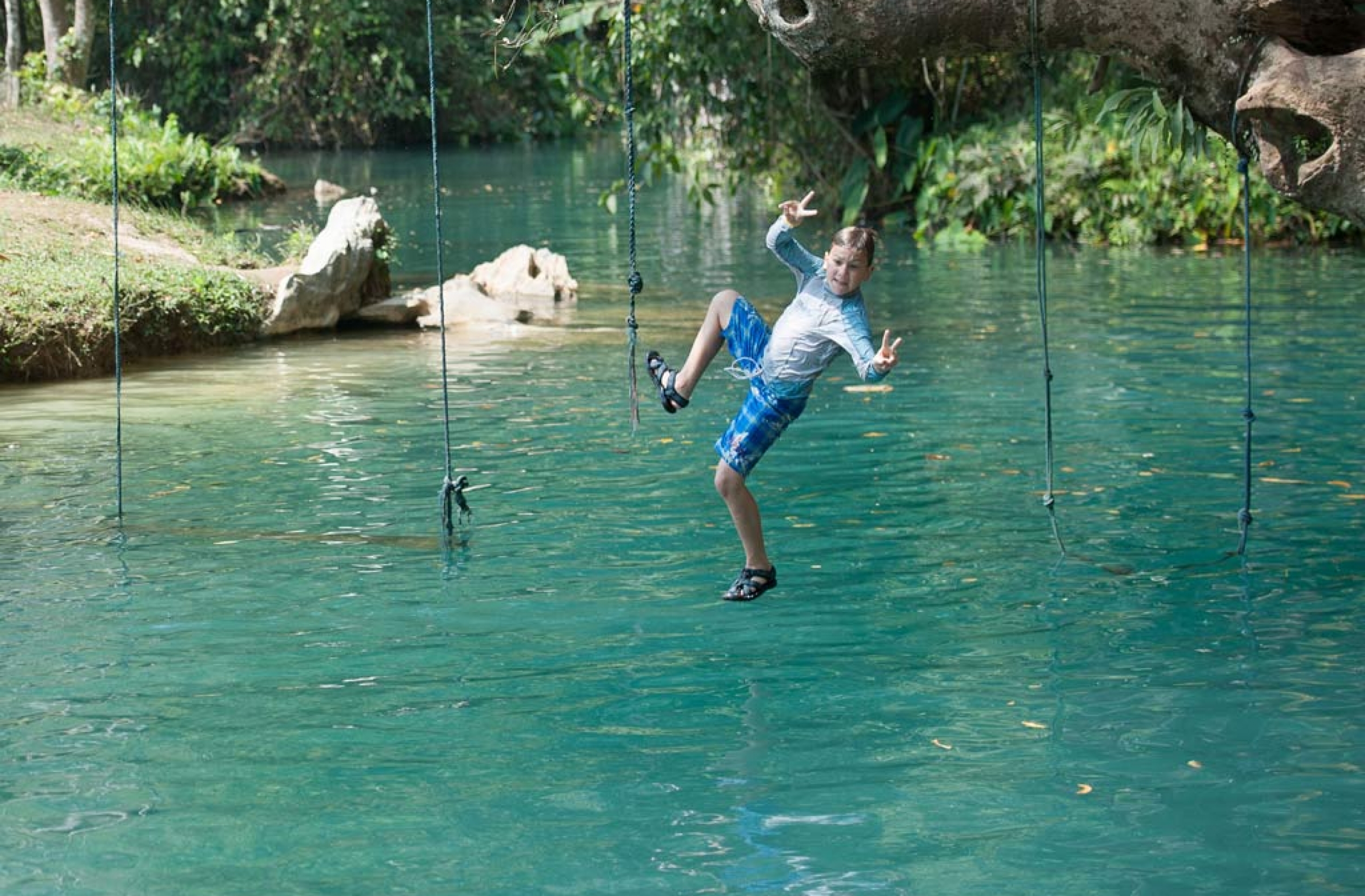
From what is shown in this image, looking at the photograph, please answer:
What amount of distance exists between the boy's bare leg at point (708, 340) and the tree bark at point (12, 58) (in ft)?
65.8

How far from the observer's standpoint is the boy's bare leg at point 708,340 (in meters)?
7.45

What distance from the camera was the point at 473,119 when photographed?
43.7 metres

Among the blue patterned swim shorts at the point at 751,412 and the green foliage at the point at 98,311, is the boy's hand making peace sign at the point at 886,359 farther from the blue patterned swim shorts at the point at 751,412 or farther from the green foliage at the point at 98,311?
the green foliage at the point at 98,311

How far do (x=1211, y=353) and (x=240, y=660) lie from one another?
346 inches

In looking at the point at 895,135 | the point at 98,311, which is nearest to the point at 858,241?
the point at 98,311

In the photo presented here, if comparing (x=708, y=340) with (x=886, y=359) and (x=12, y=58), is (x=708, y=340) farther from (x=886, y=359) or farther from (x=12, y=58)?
(x=12, y=58)

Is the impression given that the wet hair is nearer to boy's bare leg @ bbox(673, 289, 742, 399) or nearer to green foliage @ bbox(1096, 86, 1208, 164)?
boy's bare leg @ bbox(673, 289, 742, 399)

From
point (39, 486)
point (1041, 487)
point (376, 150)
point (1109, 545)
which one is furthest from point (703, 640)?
point (376, 150)

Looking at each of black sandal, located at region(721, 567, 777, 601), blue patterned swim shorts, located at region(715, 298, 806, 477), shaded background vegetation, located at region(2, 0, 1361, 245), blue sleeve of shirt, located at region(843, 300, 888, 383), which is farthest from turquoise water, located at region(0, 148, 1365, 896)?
shaded background vegetation, located at region(2, 0, 1361, 245)

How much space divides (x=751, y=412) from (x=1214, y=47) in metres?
2.27

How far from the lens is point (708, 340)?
7.49 metres

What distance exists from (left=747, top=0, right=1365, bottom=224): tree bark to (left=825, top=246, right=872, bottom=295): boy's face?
76 cm

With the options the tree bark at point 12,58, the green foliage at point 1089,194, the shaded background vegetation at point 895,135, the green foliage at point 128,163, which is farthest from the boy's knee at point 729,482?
the tree bark at point 12,58

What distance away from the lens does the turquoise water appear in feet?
17.0
